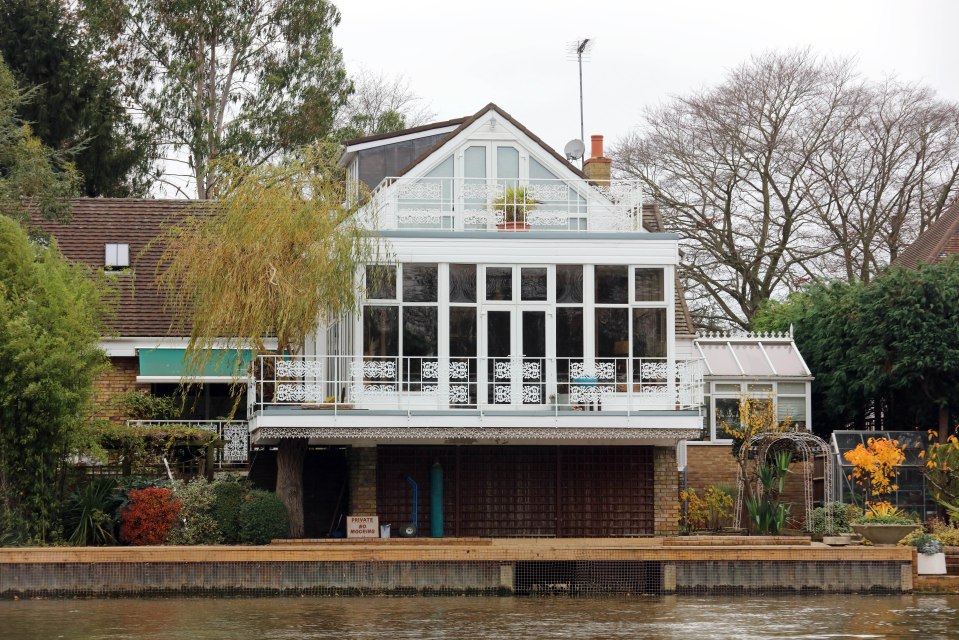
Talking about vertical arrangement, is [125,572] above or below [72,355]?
below

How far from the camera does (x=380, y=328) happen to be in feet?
85.8

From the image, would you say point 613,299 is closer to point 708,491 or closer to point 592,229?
point 592,229

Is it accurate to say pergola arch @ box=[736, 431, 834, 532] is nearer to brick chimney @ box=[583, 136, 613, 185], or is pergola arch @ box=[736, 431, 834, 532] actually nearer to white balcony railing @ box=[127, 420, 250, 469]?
brick chimney @ box=[583, 136, 613, 185]

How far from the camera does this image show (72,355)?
24047 mm

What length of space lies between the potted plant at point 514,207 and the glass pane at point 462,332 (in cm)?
197

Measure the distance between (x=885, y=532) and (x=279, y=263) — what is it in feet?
37.7

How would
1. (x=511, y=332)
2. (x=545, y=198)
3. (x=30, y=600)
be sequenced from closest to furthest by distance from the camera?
1. (x=30, y=600)
2. (x=511, y=332)
3. (x=545, y=198)

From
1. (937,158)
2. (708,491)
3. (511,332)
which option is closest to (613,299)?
(511,332)

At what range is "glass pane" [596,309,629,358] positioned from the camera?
1040 inches

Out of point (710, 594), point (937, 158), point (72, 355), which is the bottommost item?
point (710, 594)

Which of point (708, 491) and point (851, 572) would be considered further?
point (708, 491)

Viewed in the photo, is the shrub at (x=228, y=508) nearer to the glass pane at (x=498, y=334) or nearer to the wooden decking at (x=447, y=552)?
the wooden decking at (x=447, y=552)

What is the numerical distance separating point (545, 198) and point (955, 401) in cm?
1021

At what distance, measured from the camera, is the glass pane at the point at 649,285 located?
86.9 feet
